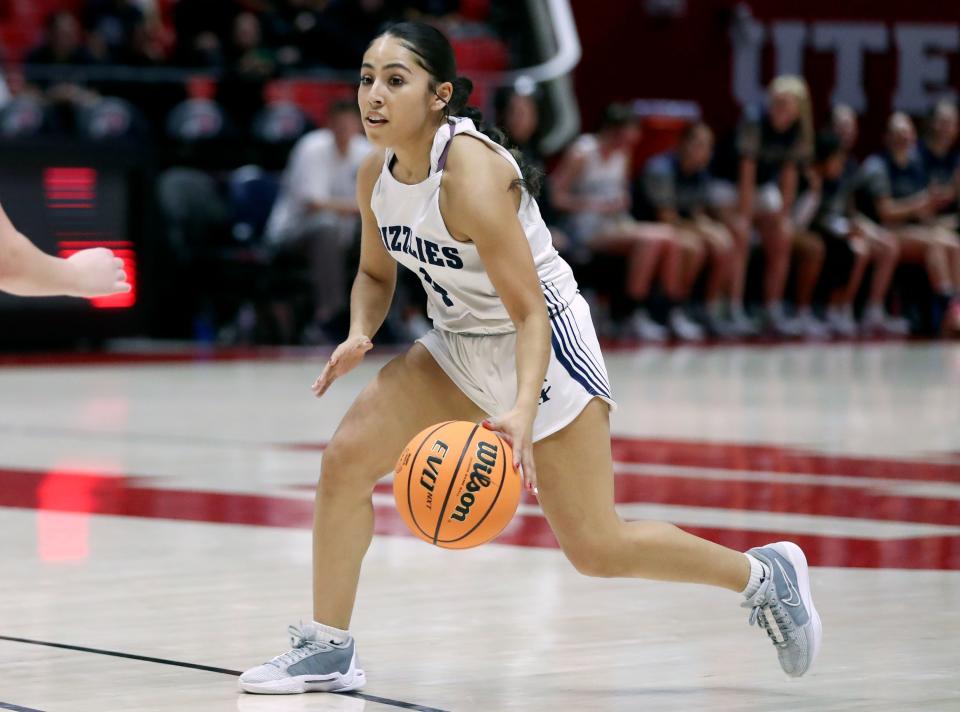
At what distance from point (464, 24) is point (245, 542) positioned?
12.8 m

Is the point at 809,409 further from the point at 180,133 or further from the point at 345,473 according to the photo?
the point at 345,473

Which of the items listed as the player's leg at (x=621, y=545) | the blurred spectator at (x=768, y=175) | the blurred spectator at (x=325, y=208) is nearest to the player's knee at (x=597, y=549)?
the player's leg at (x=621, y=545)

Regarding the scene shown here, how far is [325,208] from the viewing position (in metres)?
14.3

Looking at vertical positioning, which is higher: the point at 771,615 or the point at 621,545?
→ the point at 621,545

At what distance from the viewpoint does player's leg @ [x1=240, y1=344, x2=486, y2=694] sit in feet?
13.8

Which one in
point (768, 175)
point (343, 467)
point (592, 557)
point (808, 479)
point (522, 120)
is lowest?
point (768, 175)

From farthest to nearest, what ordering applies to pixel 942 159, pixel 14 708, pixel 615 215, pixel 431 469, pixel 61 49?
pixel 942 159 → pixel 615 215 → pixel 61 49 → pixel 431 469 → pixel 14 708

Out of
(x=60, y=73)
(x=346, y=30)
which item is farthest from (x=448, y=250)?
(x=346, y=30)

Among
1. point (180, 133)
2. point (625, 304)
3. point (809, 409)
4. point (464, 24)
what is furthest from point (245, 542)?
point (464, 24)

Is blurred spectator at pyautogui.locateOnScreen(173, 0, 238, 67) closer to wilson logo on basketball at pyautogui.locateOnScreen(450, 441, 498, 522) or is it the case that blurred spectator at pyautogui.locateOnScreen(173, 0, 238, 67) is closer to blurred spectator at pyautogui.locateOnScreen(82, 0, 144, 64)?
blurred spectator at pyautogui.locateOnScreen(82, 0, 144, 64)

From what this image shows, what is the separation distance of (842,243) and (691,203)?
1.83 metres

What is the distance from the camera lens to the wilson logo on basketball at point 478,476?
3.99m

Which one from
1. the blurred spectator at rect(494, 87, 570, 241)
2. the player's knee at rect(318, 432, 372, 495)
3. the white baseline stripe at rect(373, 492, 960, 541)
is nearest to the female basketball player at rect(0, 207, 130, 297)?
the player's knee at rect(318, 432, 372, 495)

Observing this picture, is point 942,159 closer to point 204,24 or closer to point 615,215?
point 615,215
